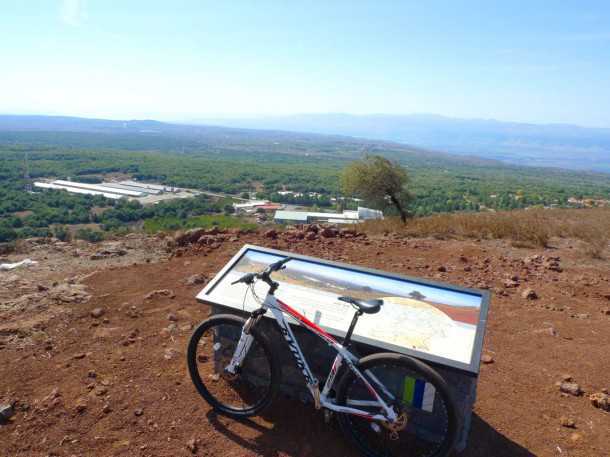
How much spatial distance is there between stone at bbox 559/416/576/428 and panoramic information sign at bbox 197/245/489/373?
50.0 inches

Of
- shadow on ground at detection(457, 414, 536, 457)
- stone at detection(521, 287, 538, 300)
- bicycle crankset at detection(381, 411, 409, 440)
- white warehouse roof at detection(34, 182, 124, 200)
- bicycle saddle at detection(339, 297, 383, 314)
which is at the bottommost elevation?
white warehouse roof at detection(34, 182, 124, 200)

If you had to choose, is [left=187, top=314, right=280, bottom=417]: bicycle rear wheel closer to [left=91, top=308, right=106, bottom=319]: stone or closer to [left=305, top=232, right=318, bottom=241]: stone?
[left=91, top=308, right=106, bottom=319]: stone

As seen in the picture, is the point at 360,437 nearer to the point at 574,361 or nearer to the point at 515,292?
the point at 574,361

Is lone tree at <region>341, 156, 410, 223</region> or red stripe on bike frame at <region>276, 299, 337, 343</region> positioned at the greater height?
red stripe on bike frame at <region>276, 299, 337, 343</region>

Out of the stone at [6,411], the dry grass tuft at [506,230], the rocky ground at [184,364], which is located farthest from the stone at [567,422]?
the dry grass tuft at [506,230]

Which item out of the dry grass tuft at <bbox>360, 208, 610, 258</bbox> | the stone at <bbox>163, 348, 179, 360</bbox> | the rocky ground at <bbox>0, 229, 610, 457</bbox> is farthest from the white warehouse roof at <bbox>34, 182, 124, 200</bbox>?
the stone at <bbox>163, 348, 179, 360</bbox>

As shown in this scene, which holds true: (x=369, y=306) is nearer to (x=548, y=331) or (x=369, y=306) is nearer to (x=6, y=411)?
(x=6, y=411)

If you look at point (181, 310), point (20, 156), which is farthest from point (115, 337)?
point (20, 156)

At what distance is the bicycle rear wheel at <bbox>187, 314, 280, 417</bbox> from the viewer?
3225mm

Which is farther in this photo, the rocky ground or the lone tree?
the lone tree

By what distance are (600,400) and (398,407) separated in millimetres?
2169

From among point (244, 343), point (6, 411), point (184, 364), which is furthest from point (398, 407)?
point (6, 411)

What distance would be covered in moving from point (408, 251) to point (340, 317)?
506cm

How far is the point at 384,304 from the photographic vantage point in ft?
11.0
